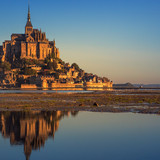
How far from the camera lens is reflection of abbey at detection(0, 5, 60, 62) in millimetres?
174800

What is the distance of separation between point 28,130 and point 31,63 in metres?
151

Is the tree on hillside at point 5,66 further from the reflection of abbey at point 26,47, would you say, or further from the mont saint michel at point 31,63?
the reflection of abbey at point 26,47

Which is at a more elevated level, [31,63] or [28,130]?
[31,63]

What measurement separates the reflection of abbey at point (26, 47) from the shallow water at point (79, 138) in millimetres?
149670

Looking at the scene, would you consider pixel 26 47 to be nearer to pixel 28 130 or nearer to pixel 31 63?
pixel 31 63

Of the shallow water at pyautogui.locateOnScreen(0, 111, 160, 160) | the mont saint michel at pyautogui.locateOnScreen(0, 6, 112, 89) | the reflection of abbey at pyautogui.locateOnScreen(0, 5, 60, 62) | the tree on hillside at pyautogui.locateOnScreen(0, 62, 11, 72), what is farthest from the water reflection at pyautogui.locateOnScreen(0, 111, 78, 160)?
the reflection of abbey at pyautogui.locateOnScreen(0, 5, 60, 62)

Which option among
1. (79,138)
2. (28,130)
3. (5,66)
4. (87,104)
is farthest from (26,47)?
(79,138)

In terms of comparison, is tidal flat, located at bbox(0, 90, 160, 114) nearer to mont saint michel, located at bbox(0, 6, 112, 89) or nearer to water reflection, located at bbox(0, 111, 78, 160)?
water reflection, located at bbox(0, 111, 78, 160)

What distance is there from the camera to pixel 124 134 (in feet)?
69.6

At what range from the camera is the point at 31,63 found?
171m

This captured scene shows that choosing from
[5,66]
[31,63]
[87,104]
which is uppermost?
[31,63]

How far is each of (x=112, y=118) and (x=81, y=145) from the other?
1149cm

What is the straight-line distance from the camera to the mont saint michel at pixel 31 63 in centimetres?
16700

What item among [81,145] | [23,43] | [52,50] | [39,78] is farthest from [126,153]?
[52,50]
